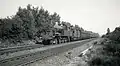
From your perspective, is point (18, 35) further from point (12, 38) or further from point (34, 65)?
point (34, 65)

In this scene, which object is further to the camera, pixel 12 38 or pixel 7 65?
pixel 12 38

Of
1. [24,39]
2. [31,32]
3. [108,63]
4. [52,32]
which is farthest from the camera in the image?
[31,32]

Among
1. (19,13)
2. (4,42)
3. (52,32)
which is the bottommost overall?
(4,42)

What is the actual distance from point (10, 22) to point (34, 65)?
64.3 ft

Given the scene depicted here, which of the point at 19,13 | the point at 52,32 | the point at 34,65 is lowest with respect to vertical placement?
the point at 34,65

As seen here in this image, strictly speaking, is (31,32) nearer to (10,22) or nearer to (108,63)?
(10,22)

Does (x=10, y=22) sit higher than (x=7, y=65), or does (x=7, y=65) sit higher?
(x=10, y=22)

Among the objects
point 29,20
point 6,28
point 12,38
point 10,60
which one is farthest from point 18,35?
point 10,60

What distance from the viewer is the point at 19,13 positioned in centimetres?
3291

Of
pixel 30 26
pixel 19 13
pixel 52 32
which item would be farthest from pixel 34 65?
pixel 19 13

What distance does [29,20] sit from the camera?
31.7 m

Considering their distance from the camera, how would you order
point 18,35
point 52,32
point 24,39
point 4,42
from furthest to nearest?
point 24,39
point 18,35
point 52,32
point 4,42

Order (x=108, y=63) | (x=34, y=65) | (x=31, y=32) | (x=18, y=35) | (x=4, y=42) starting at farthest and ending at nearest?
(x=31, y=32) → (x=18, y=35) → (x=4, y=42) → (x=34, y=65) → (x=108, y=63)

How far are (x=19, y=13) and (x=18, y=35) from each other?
28.9 ft
